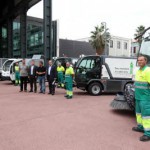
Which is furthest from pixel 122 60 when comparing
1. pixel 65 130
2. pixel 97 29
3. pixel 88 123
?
pixel 97 29

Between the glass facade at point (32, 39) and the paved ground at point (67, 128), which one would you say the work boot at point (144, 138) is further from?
the glass facade at point (32, 39)

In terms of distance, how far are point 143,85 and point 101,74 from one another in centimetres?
688

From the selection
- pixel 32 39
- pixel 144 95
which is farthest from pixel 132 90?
pixel 32 39

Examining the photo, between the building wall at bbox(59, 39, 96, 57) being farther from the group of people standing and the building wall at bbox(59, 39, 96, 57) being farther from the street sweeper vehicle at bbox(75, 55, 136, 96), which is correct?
the street sweeper vehicle at bbox(75, 55, 136, 96)

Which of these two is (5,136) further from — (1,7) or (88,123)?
(1,7)

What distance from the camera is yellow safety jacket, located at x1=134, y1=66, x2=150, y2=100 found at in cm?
533

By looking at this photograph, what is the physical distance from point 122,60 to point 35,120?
7018 millimetres

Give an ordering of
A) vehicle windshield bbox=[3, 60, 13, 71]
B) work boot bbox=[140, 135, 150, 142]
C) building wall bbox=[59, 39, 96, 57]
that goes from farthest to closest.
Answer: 1. building wall bbox=[59, 39, 96, 57]
2. vehicle windshield bbox=[3, 60, 13, 71]
3. work boot bbox=[140, 135, 150, 142]

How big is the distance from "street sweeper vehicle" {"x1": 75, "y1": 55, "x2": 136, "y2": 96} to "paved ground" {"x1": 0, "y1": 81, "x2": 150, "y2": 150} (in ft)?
11.1

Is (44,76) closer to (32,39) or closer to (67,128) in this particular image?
(67,128)

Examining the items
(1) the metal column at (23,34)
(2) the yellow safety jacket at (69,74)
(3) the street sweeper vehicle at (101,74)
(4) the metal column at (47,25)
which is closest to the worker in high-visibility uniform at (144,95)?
(2) the yellow safety jacket at (69,74)

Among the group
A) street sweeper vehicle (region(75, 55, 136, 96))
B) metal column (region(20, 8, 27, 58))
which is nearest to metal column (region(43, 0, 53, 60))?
metal column (region(20, 8, 27, 58))

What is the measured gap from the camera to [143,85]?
536 centimetres

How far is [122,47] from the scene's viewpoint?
5225 centimetres
